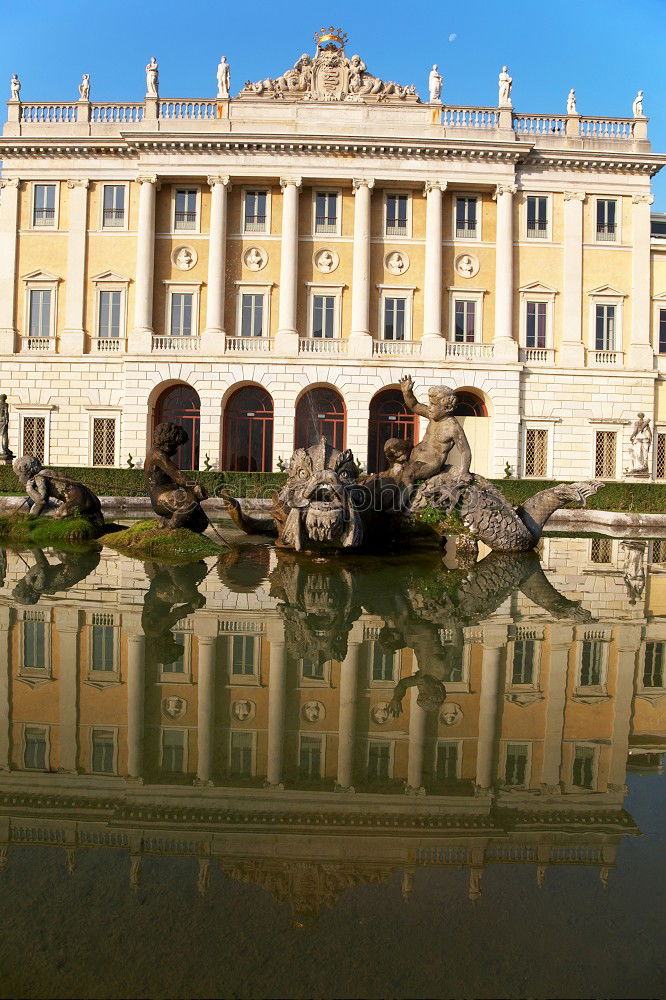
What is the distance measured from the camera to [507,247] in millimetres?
36781

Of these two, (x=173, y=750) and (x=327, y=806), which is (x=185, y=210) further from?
(x=327, y=806)

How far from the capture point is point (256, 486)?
96.2 feet

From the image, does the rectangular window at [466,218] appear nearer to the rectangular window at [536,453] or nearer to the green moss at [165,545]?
the rectangular window at [536,453]

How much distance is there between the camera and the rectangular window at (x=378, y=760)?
293 centimetres

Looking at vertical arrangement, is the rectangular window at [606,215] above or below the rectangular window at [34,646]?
above

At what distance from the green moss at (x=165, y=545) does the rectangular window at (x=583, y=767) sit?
632cm

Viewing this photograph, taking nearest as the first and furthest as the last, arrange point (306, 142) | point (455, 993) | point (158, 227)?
point (455, 993)
point (306, 142)
point (158, 227)

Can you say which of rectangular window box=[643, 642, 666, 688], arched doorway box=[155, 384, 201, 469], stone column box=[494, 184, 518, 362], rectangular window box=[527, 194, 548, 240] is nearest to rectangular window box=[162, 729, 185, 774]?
rectangular window box=[643, 642, 666, 688]

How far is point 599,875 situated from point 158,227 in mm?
40430

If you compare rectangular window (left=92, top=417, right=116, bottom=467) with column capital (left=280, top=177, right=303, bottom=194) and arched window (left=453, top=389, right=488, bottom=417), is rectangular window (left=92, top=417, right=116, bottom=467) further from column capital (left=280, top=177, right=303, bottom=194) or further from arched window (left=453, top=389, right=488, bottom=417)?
arched window (left=453, top=389, right=488, bottom=417)

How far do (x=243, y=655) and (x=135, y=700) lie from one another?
0.94m

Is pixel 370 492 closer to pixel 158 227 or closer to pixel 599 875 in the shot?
pixel 599 875

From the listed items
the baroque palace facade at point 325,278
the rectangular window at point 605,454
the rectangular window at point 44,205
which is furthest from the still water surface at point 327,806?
the rectangular window at point 44,205

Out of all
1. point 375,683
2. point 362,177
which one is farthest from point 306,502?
point 362,177
